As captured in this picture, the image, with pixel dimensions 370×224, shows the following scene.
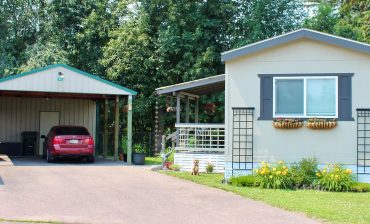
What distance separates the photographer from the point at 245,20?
91.0ft

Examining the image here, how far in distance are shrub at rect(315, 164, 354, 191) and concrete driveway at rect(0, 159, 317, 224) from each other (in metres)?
2.81

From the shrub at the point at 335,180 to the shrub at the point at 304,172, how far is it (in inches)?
8.4

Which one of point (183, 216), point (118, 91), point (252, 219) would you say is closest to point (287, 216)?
point (252, 219)

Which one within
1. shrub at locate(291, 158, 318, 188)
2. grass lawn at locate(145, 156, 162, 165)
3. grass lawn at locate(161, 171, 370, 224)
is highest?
shrub at locate(291, 158, 318, 188)

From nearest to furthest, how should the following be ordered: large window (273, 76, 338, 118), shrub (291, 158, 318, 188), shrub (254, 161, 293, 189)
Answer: shrub (254, 161, 293, 189)
shrub (291, 158, 318, 188)
large window (273, 76, 338, 118)

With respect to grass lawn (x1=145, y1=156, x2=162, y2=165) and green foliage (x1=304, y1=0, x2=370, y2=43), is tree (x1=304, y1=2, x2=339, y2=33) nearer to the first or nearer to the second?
green foliage (x1=304, y1=0, x2=370, y2=43)

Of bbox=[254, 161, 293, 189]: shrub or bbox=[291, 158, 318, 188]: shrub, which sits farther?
bbox=[291, 158, 318, 188]: shrub

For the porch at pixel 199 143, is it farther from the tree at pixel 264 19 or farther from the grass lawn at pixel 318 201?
the tree at pixel 264 19

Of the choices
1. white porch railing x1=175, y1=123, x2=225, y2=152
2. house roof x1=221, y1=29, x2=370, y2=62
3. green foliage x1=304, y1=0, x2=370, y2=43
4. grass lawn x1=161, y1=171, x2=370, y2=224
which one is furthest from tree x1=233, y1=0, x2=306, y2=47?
grass lawn x1=161, y1=171, x2=370, y2=224

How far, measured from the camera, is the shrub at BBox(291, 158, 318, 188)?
45.0ft

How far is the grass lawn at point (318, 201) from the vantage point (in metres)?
9.55

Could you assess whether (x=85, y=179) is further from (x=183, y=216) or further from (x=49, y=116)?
(x=49, y=116)

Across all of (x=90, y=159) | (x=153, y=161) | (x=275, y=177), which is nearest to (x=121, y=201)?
(x=275, y=177)

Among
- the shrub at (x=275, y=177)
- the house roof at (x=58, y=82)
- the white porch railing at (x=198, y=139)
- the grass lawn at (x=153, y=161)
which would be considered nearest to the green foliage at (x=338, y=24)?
the grass lawn at (x=153, y=161)
